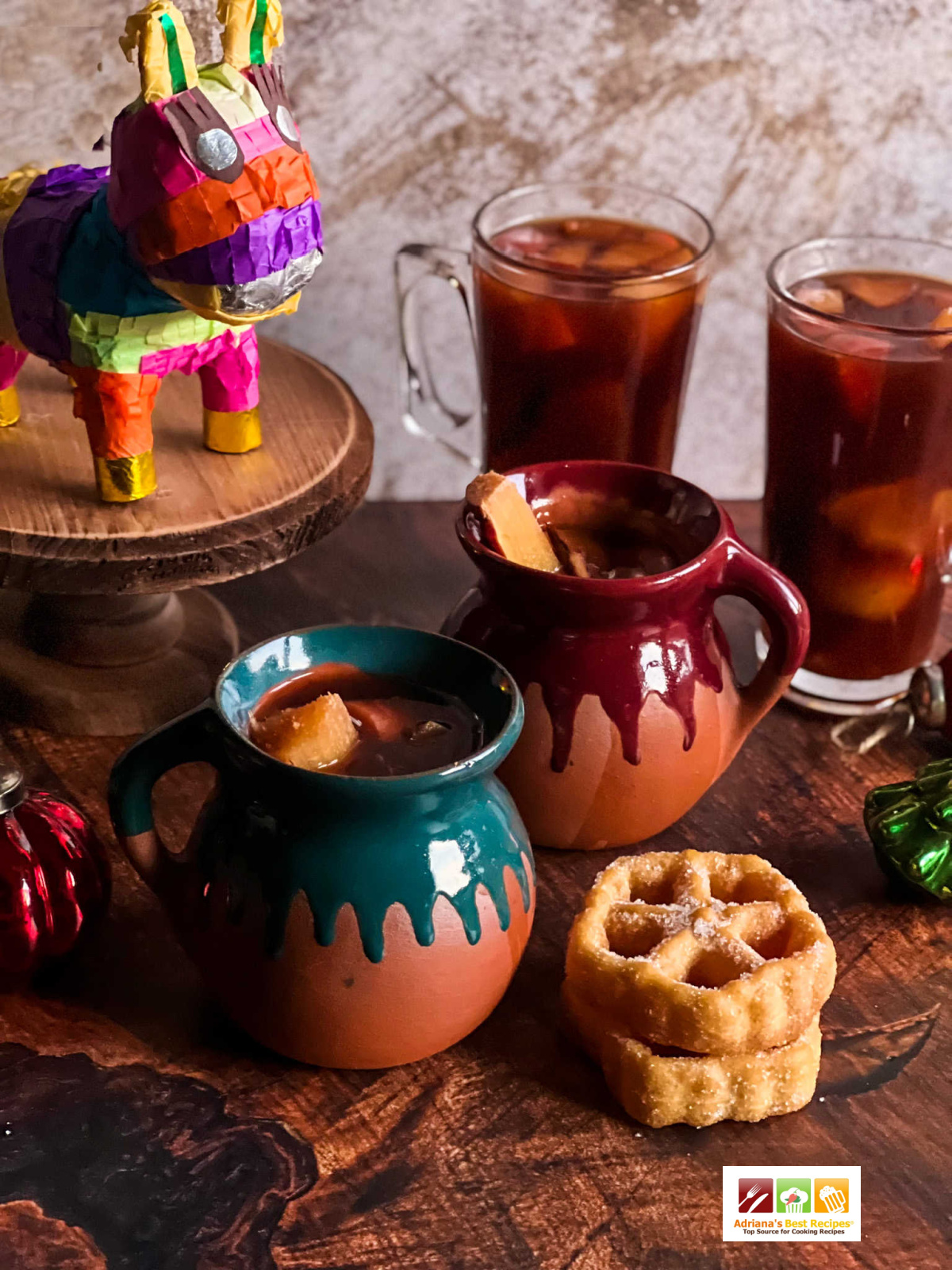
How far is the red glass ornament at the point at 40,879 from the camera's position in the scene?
27.4 inches

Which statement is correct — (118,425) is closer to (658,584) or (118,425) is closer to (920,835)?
(658,584)

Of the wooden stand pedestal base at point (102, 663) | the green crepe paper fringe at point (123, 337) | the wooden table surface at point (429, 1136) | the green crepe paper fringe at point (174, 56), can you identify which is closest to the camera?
the wooden table surface at point (429, 1136)

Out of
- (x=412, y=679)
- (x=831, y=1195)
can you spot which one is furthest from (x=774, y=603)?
(x=831, y=1195)

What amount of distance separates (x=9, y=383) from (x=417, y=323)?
1.22 ft

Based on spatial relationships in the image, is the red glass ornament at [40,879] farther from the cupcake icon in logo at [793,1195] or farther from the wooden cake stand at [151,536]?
the cupcake icon in logo at [793,1195]

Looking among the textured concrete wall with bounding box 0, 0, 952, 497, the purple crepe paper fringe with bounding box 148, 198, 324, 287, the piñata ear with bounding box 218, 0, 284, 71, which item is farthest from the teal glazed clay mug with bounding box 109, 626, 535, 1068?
the textured concrete wall with bounding box 0, 0, 952, 497

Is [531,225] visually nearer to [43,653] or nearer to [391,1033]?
[43,653]

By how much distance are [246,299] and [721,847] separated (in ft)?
1.40

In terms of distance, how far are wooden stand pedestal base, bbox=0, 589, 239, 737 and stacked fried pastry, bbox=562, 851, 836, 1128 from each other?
1.23 feet

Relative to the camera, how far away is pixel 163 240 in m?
0.73

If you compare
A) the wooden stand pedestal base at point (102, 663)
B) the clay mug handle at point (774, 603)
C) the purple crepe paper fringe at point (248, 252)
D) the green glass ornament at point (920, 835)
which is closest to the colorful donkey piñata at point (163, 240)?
the purple crepe paper fringe at point (248, 252)

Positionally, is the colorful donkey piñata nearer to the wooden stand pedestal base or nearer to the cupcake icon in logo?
the wooden stand pedestal base

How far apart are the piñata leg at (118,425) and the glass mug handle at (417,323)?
0.28m

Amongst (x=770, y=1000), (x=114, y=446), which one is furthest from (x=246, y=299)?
(x=770, y=1000)
